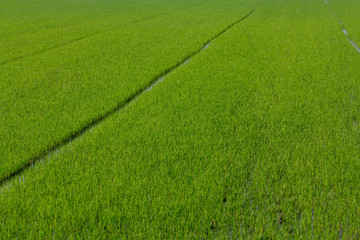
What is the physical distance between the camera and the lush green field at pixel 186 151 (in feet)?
6.34

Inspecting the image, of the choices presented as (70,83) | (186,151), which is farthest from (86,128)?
(70,83)

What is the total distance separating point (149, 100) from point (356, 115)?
8.13ft

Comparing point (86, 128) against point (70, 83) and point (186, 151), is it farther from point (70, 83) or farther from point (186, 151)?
point (70, 83)

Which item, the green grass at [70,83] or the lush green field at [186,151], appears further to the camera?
the green grass at [70,83]

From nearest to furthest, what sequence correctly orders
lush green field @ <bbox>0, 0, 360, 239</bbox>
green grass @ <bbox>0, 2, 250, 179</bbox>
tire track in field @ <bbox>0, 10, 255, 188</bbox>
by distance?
lush green field @ <bbox>0, 0, 360, 239</bbox> → tire track in field @ <bbox>0, 10, 255, 188</bbox> → green grass @ <bbox>0, 2, 250, 179</bbox>

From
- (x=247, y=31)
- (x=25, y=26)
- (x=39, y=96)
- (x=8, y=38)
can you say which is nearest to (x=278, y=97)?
(x=39, y=96)

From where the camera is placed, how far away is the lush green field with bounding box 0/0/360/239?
1934mm

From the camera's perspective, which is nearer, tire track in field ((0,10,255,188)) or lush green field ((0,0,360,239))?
lush green field ((0,0,360,239))

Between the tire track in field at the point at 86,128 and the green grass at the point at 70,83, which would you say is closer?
the tire track in field at the point at 86,128

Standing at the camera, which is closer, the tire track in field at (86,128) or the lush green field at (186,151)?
the lush green field at (186,151)

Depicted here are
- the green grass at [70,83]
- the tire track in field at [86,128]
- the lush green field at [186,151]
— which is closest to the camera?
the lush green field at [186,151]

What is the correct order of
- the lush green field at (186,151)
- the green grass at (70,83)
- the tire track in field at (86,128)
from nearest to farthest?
the lush green field at (186,151), the tire track in field at (86,128), the green grass at (70,83)

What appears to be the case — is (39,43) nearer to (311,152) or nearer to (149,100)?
(149,100)

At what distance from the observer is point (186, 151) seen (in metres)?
2.77
